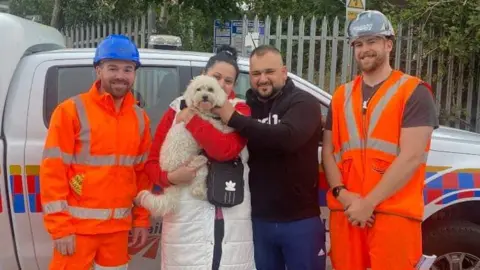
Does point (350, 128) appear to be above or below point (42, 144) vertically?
above

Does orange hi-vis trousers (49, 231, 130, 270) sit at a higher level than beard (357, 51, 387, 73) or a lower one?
lower

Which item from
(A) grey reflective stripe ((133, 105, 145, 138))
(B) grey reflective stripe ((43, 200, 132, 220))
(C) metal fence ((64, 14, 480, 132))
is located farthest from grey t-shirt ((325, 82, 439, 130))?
(C) metal fence ((64, 14, 480, 132))

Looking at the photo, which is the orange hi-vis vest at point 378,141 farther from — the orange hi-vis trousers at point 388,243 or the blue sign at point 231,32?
the blue sign at point 231,32

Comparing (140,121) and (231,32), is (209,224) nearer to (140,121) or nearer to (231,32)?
(140,121)

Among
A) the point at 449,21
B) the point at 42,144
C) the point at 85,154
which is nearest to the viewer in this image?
the point at 85,154

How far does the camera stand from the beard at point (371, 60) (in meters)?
2.65

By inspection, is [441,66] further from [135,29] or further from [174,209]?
Answer: [174,209]

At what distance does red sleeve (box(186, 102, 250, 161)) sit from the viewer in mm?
2457

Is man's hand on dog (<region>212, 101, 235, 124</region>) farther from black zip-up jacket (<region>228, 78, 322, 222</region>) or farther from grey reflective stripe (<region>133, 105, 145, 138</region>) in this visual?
grey reflective stripe (<region>133, 105, 145, 138</region>)

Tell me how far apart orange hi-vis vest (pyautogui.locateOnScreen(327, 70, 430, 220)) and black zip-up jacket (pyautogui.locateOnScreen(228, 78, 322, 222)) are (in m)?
0.16

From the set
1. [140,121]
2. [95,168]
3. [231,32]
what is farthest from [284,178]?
[231,32]

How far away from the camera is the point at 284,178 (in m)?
2.71

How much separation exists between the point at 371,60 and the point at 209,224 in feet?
3.65

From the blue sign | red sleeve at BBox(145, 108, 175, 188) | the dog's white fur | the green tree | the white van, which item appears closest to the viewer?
the dog's white fur
